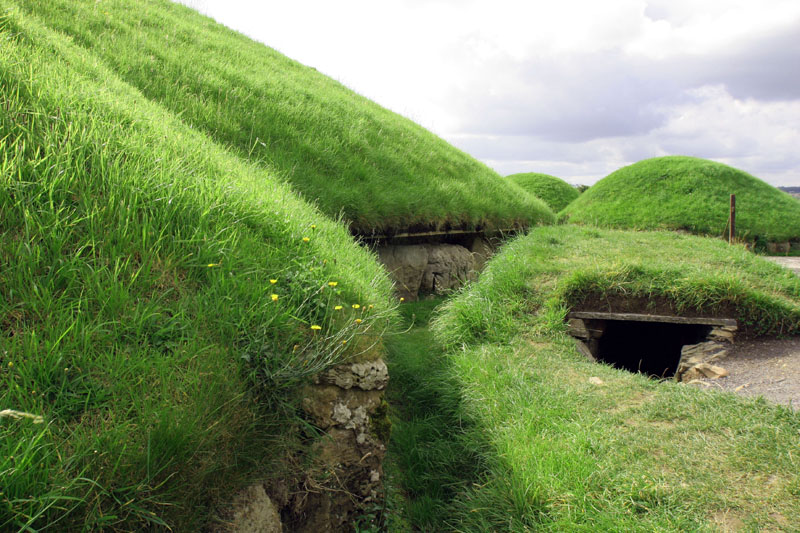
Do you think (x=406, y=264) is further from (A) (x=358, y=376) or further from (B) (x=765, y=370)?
(B) (x=765, y=370)

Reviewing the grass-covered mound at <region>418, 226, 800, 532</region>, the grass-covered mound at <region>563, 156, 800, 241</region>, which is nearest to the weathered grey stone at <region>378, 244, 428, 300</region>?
the grass-covered mound at <region>418, 226, 800, 532</region>

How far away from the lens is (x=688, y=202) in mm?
17109

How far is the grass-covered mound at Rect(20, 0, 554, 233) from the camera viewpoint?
20.8 ft

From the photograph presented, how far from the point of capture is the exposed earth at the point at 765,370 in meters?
4.39

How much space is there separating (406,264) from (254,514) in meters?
5.37

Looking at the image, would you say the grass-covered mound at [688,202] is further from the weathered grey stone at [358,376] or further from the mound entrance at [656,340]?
the weathered grey stone at [358,376]

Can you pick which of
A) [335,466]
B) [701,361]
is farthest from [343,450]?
[701,361]

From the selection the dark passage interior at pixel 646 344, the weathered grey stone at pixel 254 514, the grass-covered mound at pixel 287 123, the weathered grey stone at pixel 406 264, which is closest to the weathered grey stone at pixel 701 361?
the dark passage interior at pixel 646 344

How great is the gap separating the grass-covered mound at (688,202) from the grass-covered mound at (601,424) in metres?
10.9

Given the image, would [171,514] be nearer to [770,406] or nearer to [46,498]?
[46,498]

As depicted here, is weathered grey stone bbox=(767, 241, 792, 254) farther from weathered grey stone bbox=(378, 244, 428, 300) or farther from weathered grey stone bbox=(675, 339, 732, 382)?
weathered grey stone bbox=(378, 244, 428, 300)

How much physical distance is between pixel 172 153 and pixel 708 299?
21.0ft

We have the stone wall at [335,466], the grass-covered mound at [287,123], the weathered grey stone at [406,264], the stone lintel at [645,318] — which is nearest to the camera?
the stone wall at [335,466]

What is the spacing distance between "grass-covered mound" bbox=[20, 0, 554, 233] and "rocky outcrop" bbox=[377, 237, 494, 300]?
1.28ft
